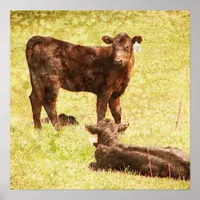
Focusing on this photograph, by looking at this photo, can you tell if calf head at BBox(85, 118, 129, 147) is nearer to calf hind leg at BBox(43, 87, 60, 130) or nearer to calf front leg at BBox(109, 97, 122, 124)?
calf front leg at BBox(109, 97, 122, 124)

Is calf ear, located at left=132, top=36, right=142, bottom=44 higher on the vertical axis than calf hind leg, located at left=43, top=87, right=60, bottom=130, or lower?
higher

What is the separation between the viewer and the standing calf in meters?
5.24

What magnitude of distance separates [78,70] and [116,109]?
0.44m

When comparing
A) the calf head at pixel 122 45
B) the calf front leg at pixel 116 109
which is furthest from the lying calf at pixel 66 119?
the calf head at pixel 122 45

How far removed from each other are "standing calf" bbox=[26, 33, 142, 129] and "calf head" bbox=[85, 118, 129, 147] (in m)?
0.05

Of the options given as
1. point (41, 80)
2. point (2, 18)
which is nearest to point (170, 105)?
point (41, 80)

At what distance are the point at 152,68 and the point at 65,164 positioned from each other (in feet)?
3.37

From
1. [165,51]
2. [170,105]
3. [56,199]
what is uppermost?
[165,51]

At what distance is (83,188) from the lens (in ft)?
17.0

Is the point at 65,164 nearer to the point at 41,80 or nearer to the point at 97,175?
the point at 97,175

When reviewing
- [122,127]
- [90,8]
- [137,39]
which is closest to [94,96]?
[122,127]

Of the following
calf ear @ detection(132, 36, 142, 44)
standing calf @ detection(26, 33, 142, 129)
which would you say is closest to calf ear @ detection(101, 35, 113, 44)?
standing calf @ detection(26, 33, 142, 129)

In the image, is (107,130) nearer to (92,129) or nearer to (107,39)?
(92,129)

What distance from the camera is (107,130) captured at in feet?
17.2
